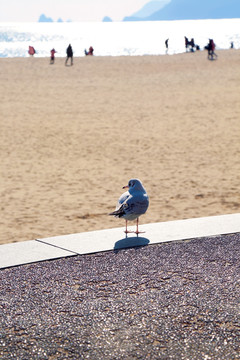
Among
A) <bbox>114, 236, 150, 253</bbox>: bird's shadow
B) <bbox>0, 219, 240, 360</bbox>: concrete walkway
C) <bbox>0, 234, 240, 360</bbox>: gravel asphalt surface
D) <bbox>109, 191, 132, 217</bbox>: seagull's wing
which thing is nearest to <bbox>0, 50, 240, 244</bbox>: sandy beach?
<bbox>109, 191, 132, 217</bbox>: seagull's wing

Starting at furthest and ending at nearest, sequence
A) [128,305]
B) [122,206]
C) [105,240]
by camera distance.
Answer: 1. [122,206]
2. [105,240]
3. [128,305]

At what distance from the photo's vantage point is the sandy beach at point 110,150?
340 inches

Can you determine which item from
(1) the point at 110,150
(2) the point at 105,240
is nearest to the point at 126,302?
(2) the point at 105,240

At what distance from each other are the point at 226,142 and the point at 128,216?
26.0 ft

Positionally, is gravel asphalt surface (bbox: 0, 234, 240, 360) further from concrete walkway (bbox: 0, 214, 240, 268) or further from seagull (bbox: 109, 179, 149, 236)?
seagull (bbox: 109, 179, 149, 236)

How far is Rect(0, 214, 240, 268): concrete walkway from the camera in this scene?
240 inches

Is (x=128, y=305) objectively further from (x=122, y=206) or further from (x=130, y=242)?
(x=122, y=206)

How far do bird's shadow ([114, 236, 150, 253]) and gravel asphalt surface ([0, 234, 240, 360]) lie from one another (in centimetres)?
12

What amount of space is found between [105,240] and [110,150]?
6.97 metres

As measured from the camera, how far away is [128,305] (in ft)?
15.9

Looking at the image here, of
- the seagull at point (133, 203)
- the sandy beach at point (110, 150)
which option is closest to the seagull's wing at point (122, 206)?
the seagull at point (133, 203)

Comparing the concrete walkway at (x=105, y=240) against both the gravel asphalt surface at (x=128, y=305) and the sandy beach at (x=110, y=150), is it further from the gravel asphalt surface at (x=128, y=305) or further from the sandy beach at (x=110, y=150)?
the sandy beach at (x=110, y=150)

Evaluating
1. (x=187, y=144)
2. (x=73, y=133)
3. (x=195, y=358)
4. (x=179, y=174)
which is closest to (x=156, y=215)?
(x=179, y=174)

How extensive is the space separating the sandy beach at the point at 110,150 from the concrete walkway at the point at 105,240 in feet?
2.72
